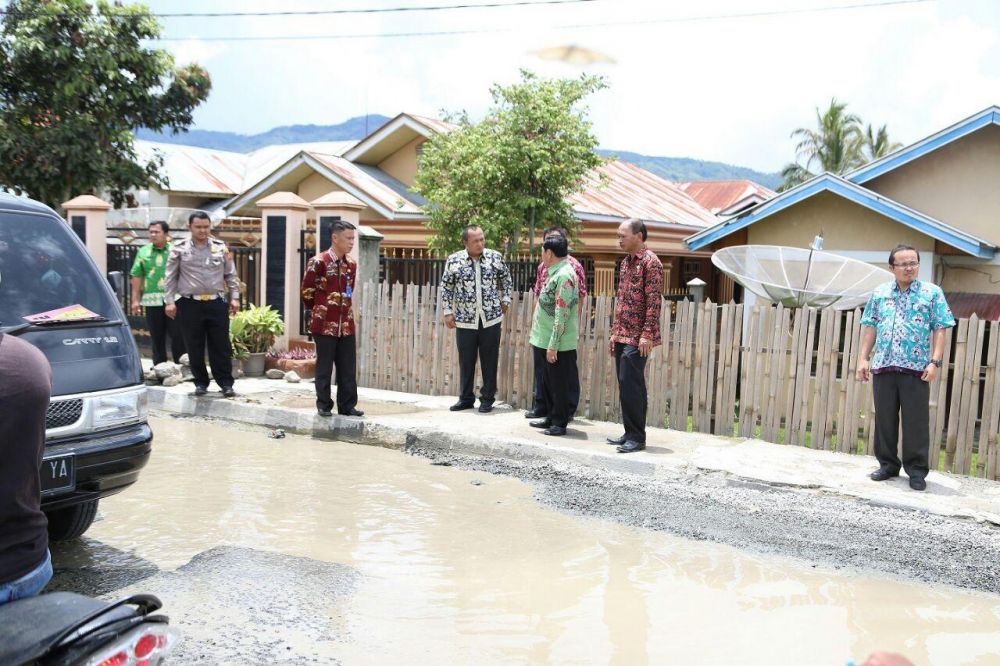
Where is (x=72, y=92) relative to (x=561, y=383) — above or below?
above

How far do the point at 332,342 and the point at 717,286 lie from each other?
16747mm

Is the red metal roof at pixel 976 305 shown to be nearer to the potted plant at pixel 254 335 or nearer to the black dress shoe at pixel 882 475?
the black dress shoe at pixel 882 475

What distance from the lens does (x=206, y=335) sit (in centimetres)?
977

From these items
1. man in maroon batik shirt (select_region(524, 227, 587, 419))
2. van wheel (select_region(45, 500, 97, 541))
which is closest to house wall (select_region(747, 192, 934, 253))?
man in maroon batik shirt (select_region(524, 227, 587, 419))

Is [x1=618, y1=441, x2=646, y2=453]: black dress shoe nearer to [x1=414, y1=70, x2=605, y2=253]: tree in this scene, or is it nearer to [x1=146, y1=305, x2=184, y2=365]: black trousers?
[x1=146, y1=305, x2=184, y2=365]: black trousers

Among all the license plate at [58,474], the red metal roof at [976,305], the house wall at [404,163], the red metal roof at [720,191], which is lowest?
the license plate at [58,474]

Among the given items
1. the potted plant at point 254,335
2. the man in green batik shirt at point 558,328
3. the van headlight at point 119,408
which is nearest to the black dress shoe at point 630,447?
the man in green batik shirt at point 558,328

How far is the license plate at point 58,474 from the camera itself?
427 cm

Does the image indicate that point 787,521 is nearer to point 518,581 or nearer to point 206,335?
point 518,581

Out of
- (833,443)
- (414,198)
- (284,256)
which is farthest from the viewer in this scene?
(414,198)

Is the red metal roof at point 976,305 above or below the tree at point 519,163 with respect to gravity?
below

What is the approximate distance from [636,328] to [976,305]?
6.28 m

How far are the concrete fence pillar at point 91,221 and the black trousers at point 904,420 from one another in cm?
1156

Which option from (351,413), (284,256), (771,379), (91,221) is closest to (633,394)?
(771,379)
